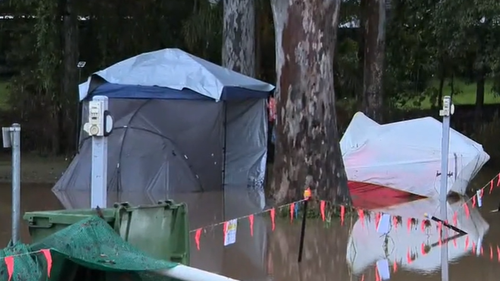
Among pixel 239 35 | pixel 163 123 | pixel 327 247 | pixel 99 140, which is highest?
pixel 239 35

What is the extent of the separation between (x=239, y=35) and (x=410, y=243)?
9.36 m

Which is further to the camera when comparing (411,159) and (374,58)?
(374,58)

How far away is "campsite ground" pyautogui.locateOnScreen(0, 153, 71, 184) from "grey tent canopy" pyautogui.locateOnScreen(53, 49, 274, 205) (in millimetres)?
2246

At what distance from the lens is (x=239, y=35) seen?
18.8 meters

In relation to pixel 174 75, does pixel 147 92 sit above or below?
below

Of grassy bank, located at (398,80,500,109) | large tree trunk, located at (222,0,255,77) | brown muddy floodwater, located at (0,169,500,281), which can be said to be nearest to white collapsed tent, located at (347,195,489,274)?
brown muddy floodwater, located at (0,169,500,281)

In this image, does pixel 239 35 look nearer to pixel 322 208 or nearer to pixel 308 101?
pixel 308 101

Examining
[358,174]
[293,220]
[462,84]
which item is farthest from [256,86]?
[462,84]

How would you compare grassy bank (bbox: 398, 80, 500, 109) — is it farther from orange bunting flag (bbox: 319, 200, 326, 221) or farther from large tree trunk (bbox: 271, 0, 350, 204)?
orange bunting flag (bbox: 319, 200, 326, 221)

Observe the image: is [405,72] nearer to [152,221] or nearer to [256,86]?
[256,86]

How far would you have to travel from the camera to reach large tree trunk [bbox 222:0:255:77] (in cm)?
1884

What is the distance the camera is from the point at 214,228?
37.2ft

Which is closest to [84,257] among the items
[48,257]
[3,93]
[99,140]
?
[48,257]

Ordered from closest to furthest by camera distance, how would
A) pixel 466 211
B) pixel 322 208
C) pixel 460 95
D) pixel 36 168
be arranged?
pixel 322 208
pixel 466 211
pixel 36 168
pixel 460 95
